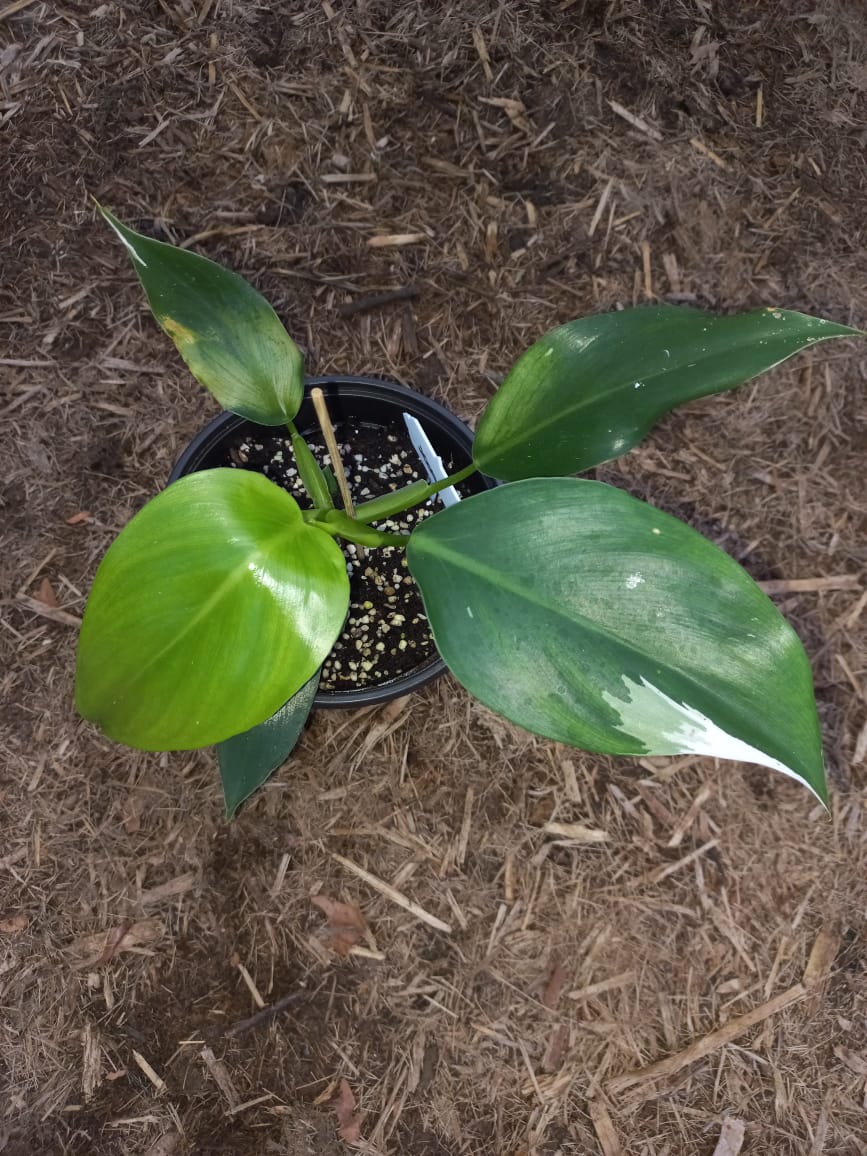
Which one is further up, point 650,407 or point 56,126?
Answer: point 56,126

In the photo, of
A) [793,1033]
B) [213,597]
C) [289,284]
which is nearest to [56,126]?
[289,284]

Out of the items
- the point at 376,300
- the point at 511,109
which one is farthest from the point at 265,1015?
the point at 511,109

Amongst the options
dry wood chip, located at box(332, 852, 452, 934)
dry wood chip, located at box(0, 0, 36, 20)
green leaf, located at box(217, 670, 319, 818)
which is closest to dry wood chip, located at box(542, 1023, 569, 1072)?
dry wood chip, located at box(332, 852, 452, 934)

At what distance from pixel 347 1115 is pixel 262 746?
0.59m

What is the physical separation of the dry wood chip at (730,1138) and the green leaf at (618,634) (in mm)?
791

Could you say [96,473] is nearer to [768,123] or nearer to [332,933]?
A: [332,933]

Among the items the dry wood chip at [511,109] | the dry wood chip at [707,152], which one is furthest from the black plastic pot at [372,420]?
the dry wood chip at [707,152]

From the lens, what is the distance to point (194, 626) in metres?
0.62

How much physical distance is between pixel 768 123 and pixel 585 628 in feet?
3.43

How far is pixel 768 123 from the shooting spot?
127cm

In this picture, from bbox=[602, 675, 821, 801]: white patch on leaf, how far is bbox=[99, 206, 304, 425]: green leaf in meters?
0.41

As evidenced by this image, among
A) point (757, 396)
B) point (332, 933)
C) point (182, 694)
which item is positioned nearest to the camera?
point (182, 694)

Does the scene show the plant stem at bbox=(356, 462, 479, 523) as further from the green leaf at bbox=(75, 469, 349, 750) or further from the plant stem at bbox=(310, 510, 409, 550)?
the green leaf at bbox=(75, 469, 349, 750)

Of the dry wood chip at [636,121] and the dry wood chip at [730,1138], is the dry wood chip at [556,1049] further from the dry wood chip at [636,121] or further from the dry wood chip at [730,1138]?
the dry wood chip at [636,121]
